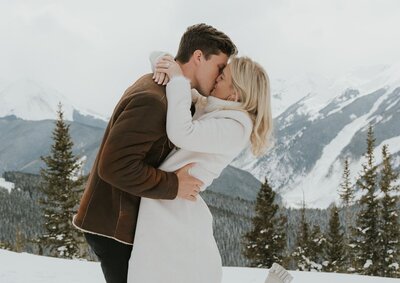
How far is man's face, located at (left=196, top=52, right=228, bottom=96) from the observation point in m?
2.74

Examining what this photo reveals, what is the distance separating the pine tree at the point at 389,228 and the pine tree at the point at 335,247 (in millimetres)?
3266

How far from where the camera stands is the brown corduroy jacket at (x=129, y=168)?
2342 mm

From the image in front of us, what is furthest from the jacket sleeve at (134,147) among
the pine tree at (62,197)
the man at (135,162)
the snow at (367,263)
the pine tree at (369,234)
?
the snow at (367,263)

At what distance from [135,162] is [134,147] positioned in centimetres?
7

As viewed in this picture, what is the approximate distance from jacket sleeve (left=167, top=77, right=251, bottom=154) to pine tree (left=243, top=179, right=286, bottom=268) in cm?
2435

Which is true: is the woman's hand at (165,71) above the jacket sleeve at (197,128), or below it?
above

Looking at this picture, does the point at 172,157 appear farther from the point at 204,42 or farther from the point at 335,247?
the point at 335,247

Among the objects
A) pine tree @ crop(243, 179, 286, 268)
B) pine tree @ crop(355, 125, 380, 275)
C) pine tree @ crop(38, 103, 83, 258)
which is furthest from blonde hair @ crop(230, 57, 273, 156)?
pine tree @ crop(355, 125, 380, 275)

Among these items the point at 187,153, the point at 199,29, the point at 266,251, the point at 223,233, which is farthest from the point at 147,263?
the point at 223,233

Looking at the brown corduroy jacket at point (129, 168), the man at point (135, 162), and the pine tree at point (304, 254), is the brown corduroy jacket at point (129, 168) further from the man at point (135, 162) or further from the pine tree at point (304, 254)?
the pine tree at point (304, 254)

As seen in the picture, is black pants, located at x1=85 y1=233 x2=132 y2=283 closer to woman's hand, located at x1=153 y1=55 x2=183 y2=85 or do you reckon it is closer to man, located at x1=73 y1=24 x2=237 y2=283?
man, located at x1=73 y1=24 x2=237 y2=283

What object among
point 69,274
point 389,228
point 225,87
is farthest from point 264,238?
point 225,87

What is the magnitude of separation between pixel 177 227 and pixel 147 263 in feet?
0.79

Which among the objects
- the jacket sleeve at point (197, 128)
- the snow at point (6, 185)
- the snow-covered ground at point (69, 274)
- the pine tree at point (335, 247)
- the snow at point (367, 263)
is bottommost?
the snow-covered ground at point (69, 274)
